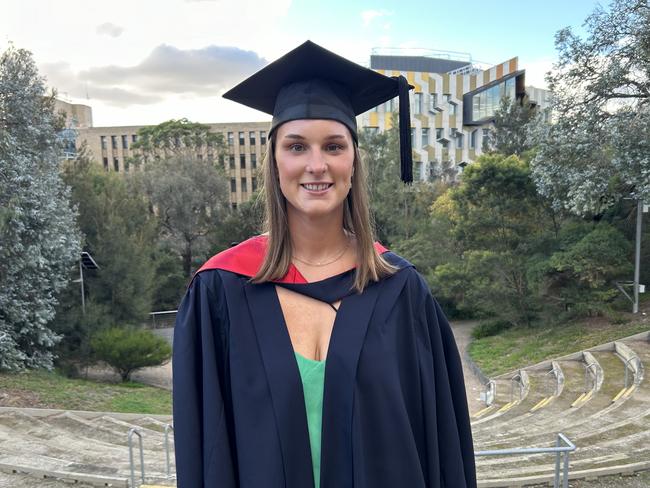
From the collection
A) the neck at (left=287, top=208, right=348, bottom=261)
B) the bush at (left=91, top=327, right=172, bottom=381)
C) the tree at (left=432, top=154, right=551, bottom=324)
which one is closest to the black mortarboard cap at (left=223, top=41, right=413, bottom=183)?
the neck at (left=287, top=208, right=348, bottom=261)

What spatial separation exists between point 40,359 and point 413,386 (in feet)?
41.1

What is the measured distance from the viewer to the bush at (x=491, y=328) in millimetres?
16922

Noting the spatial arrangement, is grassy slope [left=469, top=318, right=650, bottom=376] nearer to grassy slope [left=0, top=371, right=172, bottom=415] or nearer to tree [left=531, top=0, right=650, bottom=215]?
tree [left=531, top=0, right=650, bottom=215]

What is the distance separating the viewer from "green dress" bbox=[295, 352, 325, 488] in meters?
1.41

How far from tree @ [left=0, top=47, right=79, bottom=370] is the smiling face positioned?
10.6 meters

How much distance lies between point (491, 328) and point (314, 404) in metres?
16.8

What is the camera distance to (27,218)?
11008 millimetres

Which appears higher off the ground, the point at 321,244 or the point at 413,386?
the point at 321,244

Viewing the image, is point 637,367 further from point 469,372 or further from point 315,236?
point 315,236

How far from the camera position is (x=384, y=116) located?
32375 mm

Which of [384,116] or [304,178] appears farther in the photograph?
[384,116]

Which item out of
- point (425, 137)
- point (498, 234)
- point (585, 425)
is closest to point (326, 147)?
point (585, 425)

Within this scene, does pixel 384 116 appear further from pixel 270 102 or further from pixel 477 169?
pixel 270 102

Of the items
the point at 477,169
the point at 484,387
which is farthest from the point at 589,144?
the point at 484,387
